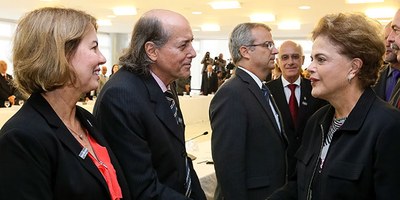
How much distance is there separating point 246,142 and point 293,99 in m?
1.37

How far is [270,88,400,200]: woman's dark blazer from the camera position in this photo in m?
1.40

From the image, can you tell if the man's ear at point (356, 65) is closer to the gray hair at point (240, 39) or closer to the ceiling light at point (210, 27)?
the gray hair at point (240, 39)

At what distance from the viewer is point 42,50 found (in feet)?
4.33

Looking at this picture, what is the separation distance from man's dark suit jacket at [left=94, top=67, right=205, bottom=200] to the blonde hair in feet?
0.98

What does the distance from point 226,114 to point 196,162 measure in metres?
1.34

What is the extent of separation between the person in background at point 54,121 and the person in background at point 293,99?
6.75 ft

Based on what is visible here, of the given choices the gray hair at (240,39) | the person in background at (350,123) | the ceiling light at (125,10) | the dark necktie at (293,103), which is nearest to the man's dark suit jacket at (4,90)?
the ceiling light at (125,10)

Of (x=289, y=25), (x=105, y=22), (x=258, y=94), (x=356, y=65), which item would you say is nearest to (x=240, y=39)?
(x=258, y=94)

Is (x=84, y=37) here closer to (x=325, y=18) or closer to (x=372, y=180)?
(x=325, y=18)

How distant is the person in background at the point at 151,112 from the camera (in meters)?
1.64

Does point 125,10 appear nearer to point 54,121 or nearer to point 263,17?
point 263,17

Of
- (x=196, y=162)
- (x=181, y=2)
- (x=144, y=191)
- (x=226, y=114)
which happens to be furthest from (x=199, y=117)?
(x=144, y=191)

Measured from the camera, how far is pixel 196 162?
3.58 meters

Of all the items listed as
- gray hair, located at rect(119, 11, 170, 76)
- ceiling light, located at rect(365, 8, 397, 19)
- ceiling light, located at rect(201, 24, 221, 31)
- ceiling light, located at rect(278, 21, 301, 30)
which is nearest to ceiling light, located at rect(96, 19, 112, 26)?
ceiling light, located at rect(201, 24, 221, 31)
